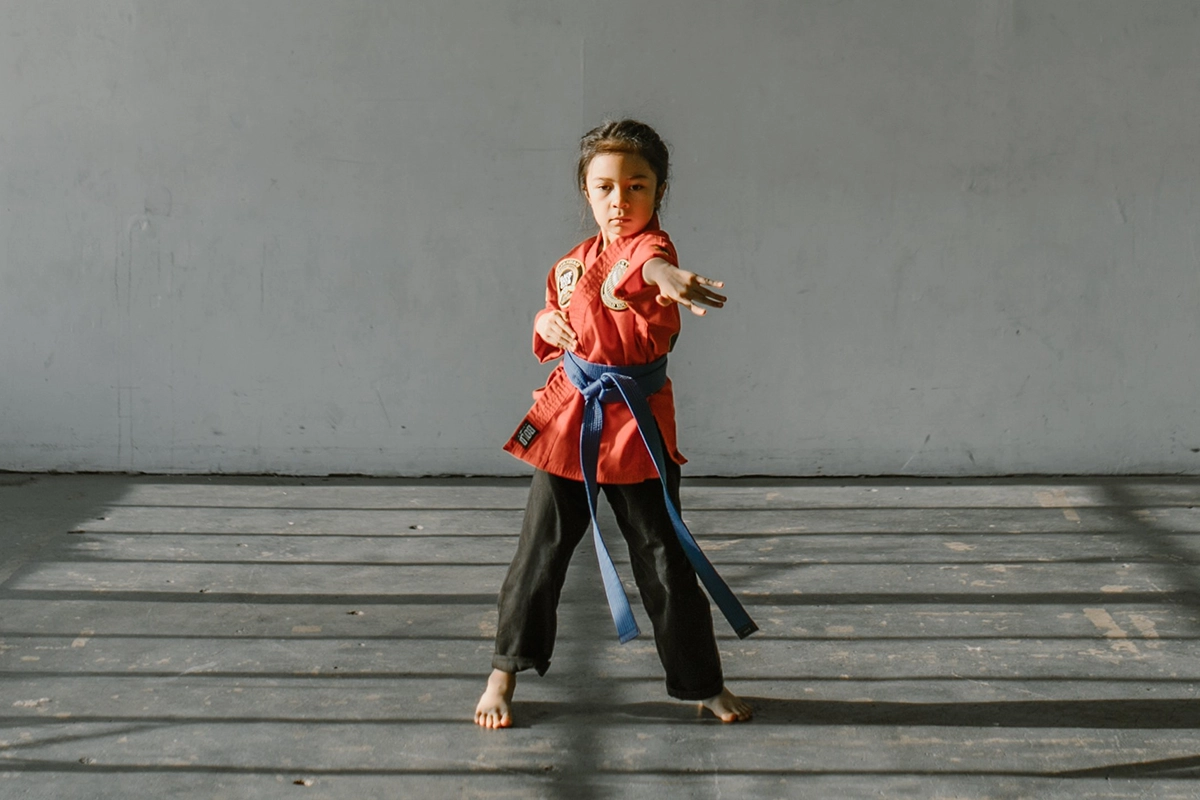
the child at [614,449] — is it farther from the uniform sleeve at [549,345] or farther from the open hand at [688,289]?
the open hand at [688,289]

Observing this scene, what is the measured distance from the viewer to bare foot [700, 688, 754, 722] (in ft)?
8.43

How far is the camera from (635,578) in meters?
2.52

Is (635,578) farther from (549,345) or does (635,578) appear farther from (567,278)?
(567,278)

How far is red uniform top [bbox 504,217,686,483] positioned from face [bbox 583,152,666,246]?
30mm

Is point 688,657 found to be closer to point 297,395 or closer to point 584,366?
point 584,366

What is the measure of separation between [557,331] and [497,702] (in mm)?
796

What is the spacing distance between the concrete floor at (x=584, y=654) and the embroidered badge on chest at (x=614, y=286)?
89 centimetres

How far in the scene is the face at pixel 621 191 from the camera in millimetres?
2344

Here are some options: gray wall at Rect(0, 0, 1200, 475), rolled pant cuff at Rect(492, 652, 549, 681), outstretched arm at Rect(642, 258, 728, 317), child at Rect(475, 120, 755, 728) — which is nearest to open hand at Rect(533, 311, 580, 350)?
child at Rect(475, 120, 755, 728)

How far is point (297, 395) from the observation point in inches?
186

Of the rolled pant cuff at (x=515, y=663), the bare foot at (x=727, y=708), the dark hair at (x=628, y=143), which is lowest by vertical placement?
the bare foot at (x=727, y=708)

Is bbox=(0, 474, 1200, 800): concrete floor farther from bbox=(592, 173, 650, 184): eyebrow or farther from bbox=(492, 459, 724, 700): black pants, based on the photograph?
bbox=(592, 173, 650, 184): eyebrow

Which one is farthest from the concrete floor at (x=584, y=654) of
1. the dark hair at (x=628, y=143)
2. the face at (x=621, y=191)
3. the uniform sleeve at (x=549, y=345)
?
the dark hair at (x=628, y=143)

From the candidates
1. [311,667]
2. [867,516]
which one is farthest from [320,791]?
[867,516]
